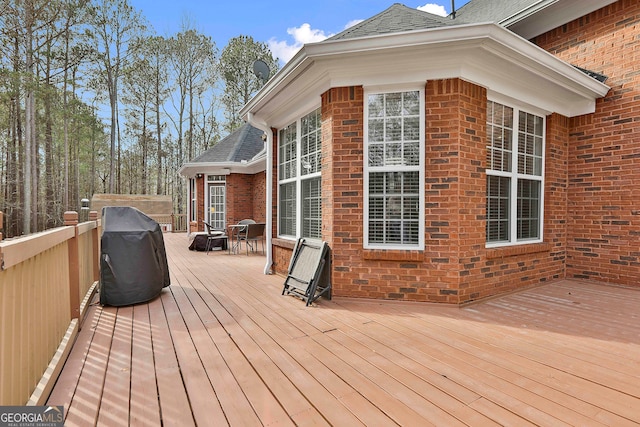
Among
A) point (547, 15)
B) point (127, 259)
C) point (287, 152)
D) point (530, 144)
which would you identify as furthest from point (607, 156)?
point (127, 259)

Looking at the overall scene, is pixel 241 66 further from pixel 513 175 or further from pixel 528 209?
pixel 528 209

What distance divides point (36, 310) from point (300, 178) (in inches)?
140

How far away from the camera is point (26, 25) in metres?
12.4

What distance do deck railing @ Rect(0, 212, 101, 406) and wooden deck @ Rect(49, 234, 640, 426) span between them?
165 millimetres

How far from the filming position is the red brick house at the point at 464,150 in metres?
3.69

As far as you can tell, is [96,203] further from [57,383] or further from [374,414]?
[374,414]

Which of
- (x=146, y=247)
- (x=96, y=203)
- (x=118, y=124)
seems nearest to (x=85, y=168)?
(x=118, y=124)

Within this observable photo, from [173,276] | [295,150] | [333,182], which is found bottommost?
[173,276]

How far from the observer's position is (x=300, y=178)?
498cm

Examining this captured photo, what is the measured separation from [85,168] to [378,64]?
82.2 feet

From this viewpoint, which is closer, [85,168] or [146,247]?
[146,247]

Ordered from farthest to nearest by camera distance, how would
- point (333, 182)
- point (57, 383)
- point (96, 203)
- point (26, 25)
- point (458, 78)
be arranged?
point (96, 203)
point (26, 25)
point (333, 182)
point (458, 78)
point (57, 383)

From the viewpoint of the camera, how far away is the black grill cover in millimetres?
3607

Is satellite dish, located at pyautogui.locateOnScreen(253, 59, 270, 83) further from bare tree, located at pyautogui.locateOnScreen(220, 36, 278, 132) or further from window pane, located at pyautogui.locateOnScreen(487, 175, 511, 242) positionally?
bare tree, located at pyautogui.locateOnScreen(220, 36, 278, 132)
